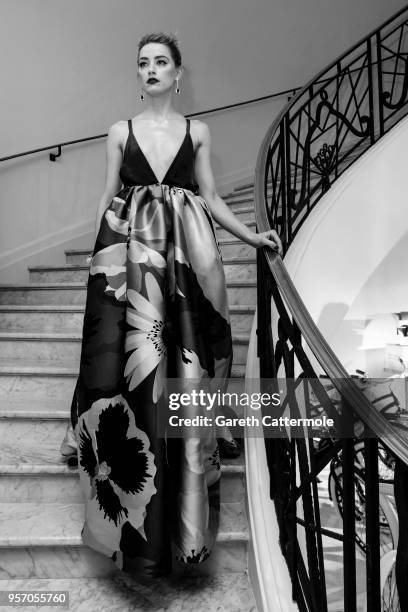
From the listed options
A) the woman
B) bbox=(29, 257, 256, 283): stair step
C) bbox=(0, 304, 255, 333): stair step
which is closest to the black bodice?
the woman

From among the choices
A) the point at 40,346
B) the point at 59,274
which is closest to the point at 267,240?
the point at 40,346

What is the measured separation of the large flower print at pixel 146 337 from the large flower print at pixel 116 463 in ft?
0.32

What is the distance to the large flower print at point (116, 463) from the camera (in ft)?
4.25

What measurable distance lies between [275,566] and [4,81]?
3771 mm

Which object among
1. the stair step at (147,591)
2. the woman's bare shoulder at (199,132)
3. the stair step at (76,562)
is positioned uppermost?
the woman's bare shoulder at (199,132)

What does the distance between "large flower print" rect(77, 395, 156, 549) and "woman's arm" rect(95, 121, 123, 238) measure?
2.08ft

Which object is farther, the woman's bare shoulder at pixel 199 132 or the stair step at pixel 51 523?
the woman's bare shoulder at pixel 199 132

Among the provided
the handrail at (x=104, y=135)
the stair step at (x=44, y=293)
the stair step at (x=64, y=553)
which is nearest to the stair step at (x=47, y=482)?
the stair step at (x=64, y=553)

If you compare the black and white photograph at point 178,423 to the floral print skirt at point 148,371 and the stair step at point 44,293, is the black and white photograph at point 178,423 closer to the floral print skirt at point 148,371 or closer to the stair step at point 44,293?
the floral print skirt at point 148,371

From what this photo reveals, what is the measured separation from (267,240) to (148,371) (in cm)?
59

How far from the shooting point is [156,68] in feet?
5.11

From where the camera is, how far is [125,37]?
14.2 ft

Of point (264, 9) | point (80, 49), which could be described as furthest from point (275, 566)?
point (264, 9)

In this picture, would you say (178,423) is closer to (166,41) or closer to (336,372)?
(336,372)
